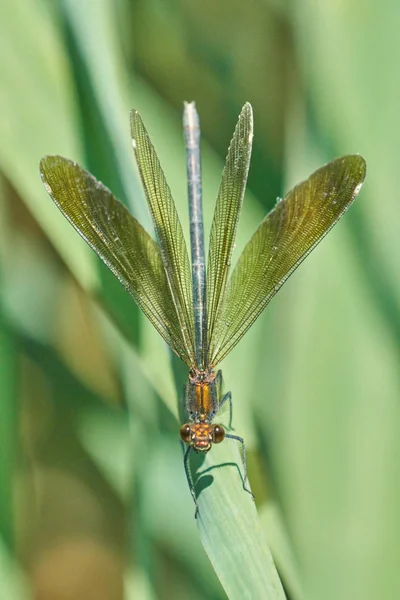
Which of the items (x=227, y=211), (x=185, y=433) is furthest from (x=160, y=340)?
(x=227, y=211)

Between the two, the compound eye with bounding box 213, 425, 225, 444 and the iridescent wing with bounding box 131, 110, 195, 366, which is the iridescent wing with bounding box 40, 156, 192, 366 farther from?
the compound eye with bounding box 213, 425, 225, 444

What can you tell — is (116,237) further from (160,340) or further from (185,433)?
(185,433)

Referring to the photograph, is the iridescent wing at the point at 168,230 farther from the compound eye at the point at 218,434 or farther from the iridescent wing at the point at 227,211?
the compound eye at the point at 218,434

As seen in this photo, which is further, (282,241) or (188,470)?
(282,241)

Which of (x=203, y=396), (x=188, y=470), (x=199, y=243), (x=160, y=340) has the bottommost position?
(x=188, y=470)

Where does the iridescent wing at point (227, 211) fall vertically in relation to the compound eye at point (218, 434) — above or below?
above

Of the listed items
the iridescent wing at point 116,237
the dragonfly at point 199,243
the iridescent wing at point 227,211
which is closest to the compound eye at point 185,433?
the dragonfly at point 199,243

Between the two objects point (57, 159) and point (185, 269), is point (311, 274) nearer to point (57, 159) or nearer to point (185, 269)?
point (185, 269)
